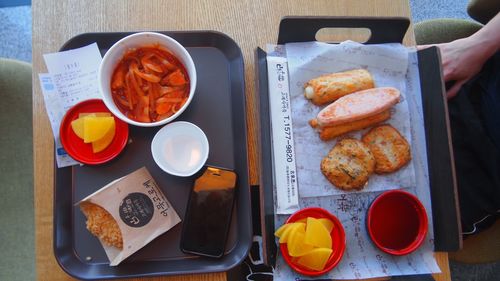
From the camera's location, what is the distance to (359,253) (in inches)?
31.1

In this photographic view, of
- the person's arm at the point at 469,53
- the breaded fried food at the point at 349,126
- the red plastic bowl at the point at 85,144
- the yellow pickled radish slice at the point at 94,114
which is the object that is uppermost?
the person's arm at the point at 469,53

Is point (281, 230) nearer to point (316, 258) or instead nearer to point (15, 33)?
point (316, 258)

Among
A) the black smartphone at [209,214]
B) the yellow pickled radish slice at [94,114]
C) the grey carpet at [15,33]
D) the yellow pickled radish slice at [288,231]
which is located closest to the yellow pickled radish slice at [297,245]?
the yellow pickled radish slice at [288,231]

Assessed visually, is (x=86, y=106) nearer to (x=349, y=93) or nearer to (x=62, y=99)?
(x=62, y=99)

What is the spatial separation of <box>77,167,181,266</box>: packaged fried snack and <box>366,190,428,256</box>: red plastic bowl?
415 millimetres

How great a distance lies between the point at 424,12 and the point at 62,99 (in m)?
1.44

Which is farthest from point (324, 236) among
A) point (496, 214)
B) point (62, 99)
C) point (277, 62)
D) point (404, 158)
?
point (62, 99)

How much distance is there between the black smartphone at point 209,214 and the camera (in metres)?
0.75

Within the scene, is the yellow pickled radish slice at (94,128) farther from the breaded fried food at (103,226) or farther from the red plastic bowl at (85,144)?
the breaded fried food at (103,226)

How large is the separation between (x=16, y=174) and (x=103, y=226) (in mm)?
416

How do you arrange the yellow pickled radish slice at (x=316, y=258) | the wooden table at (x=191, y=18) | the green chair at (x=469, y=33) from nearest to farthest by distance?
1. the yellow pickled radish slice at (x=316, y=258)
2. the wooden table at (x=191, y=18)
3. the green chair at (x=469, y=33)

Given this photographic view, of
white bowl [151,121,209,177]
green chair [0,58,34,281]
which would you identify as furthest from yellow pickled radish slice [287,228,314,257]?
green chair [0,58,34,281]

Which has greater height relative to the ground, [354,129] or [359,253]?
[354,129]

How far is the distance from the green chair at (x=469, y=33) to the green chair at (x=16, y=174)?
1.10 m
